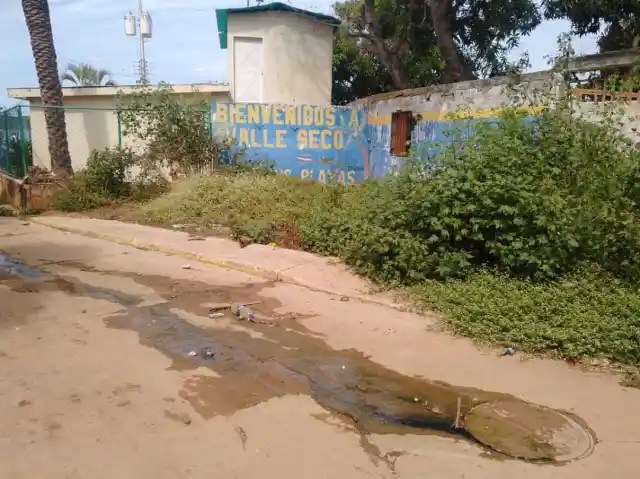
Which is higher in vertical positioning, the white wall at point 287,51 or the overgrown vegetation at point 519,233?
the white wall at point 287,51

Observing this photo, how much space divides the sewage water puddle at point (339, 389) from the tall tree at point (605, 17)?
1304 cm

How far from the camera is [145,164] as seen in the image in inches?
525

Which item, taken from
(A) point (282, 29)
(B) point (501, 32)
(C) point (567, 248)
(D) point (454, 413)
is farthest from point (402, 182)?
(B) point (501, 32)

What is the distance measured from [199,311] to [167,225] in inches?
207

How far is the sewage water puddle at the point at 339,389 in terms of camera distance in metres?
3.67

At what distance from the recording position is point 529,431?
3701 millimetres

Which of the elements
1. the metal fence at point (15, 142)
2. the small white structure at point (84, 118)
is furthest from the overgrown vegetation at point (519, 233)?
the metal fence at point (15, 142)

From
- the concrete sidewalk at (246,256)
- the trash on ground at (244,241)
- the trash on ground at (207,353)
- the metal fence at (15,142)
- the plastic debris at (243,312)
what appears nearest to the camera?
the trash on ground at (207,353)

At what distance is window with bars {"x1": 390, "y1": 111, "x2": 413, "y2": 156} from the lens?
41.3ft

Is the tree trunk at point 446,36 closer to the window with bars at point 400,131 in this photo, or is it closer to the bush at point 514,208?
the window with bars at point 400,131

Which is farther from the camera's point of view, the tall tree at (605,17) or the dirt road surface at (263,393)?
the tall tree at (605,17)

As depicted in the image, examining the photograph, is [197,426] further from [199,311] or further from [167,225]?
[167,225]

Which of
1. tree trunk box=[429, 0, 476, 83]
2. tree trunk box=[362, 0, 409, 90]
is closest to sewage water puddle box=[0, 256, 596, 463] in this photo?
tree trunk box=[429, 0, 476, 83]

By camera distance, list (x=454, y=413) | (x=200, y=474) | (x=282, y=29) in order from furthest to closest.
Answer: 1. (x=282, y=29)
2. (x=454, y=413)
3. (x=200, y=474)
